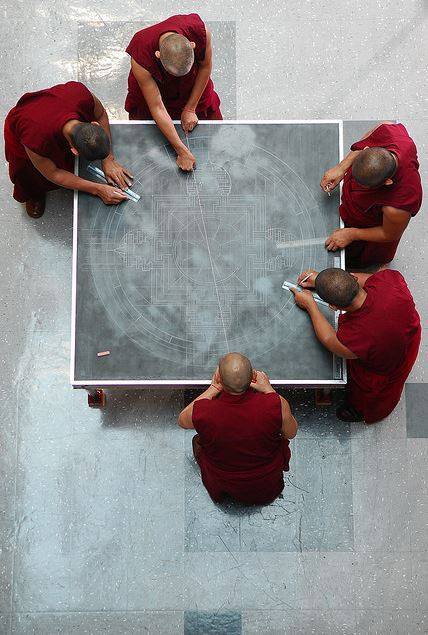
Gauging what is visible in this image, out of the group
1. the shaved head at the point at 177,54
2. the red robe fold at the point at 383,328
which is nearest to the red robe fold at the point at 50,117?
the shaved head at the point at 177,54

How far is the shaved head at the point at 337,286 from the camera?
257 centimetres

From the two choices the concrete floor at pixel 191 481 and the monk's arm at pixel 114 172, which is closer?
the monk's arm at pixel 114 172

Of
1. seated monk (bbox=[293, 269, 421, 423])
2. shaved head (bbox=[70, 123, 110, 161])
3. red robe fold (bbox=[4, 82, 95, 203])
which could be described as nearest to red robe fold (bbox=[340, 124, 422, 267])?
seated monk (bbox=[293, 269, 421, 423])

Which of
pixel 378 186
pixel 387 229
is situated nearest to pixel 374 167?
pixel 378 186

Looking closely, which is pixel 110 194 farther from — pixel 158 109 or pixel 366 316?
pixel 366 316

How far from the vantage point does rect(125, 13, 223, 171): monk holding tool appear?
8.92 feet

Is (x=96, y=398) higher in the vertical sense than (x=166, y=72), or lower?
lower

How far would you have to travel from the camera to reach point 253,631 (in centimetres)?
321

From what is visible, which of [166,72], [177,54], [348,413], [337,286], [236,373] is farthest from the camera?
[348,413]

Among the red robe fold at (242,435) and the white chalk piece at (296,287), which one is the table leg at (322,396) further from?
the white chalk piece at (296,287)

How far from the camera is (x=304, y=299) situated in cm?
275

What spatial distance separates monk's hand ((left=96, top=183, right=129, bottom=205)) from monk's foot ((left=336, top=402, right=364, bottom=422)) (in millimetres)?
1530

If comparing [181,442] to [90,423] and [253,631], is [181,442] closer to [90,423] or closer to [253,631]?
[90,423]

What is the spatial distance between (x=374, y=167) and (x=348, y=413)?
1.31m
